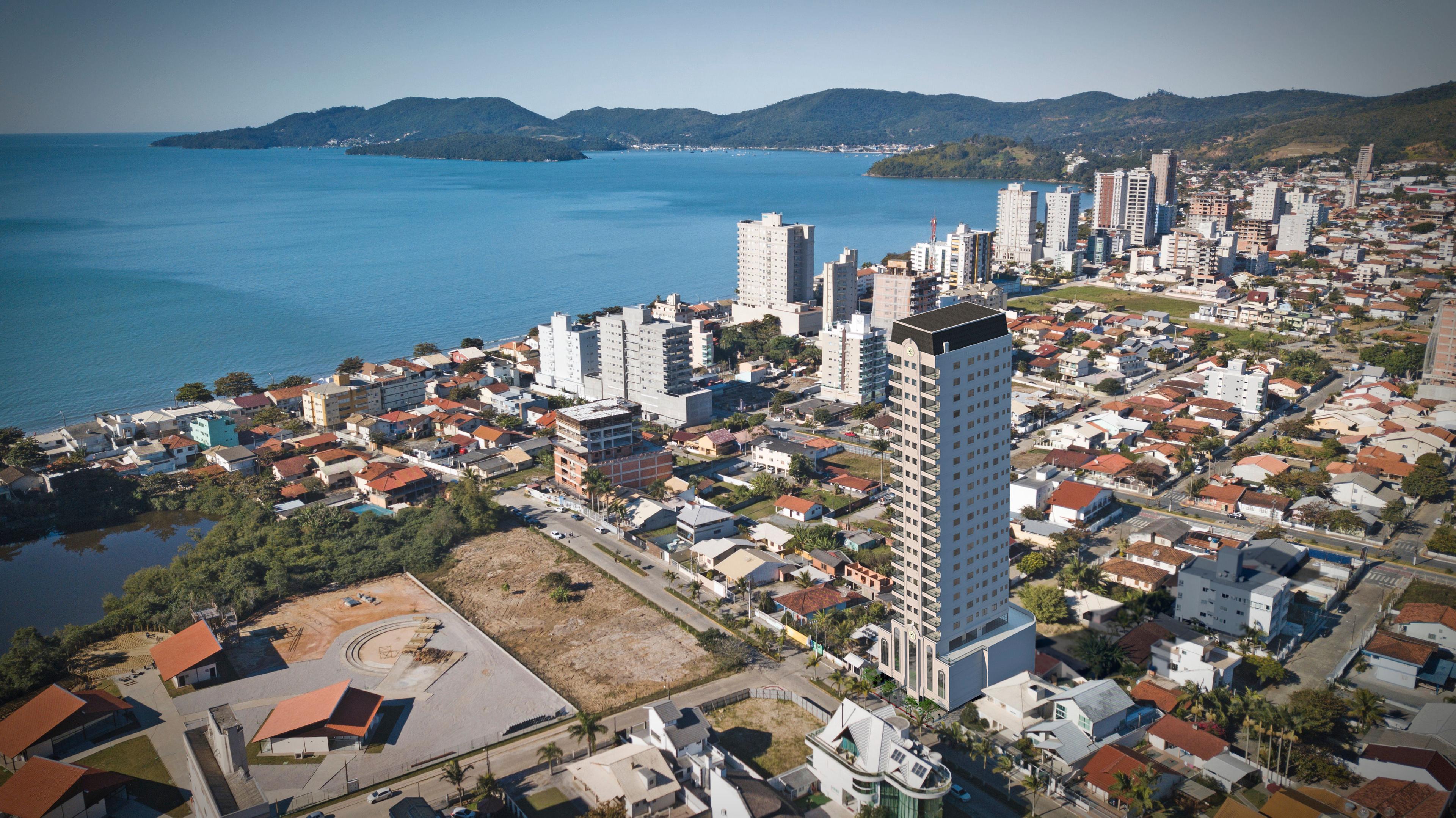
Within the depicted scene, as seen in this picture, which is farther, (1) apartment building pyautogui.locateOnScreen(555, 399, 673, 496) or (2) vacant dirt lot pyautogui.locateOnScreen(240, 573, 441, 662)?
(1) apartment building pyautogui.locateOnScreen(555, 399, 673, 496)

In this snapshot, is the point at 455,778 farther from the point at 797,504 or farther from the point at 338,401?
the point at 338,401

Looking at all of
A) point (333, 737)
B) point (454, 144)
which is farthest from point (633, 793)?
point (454, 144)

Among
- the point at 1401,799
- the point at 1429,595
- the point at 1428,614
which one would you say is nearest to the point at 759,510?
the point at 1428,614

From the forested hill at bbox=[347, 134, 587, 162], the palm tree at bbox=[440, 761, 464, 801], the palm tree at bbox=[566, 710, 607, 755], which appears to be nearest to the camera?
the palm tree at bbox=[440, 761, 464, 801]

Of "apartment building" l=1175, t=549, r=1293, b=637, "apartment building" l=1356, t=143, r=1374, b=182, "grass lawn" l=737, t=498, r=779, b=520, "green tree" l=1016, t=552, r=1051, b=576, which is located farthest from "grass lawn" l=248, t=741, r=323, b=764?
"apartment building" l=1356, t=143, r=1374, b=182

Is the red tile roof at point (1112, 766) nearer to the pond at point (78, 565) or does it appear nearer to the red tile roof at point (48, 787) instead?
the red tile roof at point (48, 787)

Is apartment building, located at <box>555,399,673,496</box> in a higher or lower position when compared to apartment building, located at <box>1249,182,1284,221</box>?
lower

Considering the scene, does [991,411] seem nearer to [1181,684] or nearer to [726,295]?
[1181,684]

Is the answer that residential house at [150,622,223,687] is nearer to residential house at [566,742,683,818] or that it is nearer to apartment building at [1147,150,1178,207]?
residential house at [566,742,683,818]
